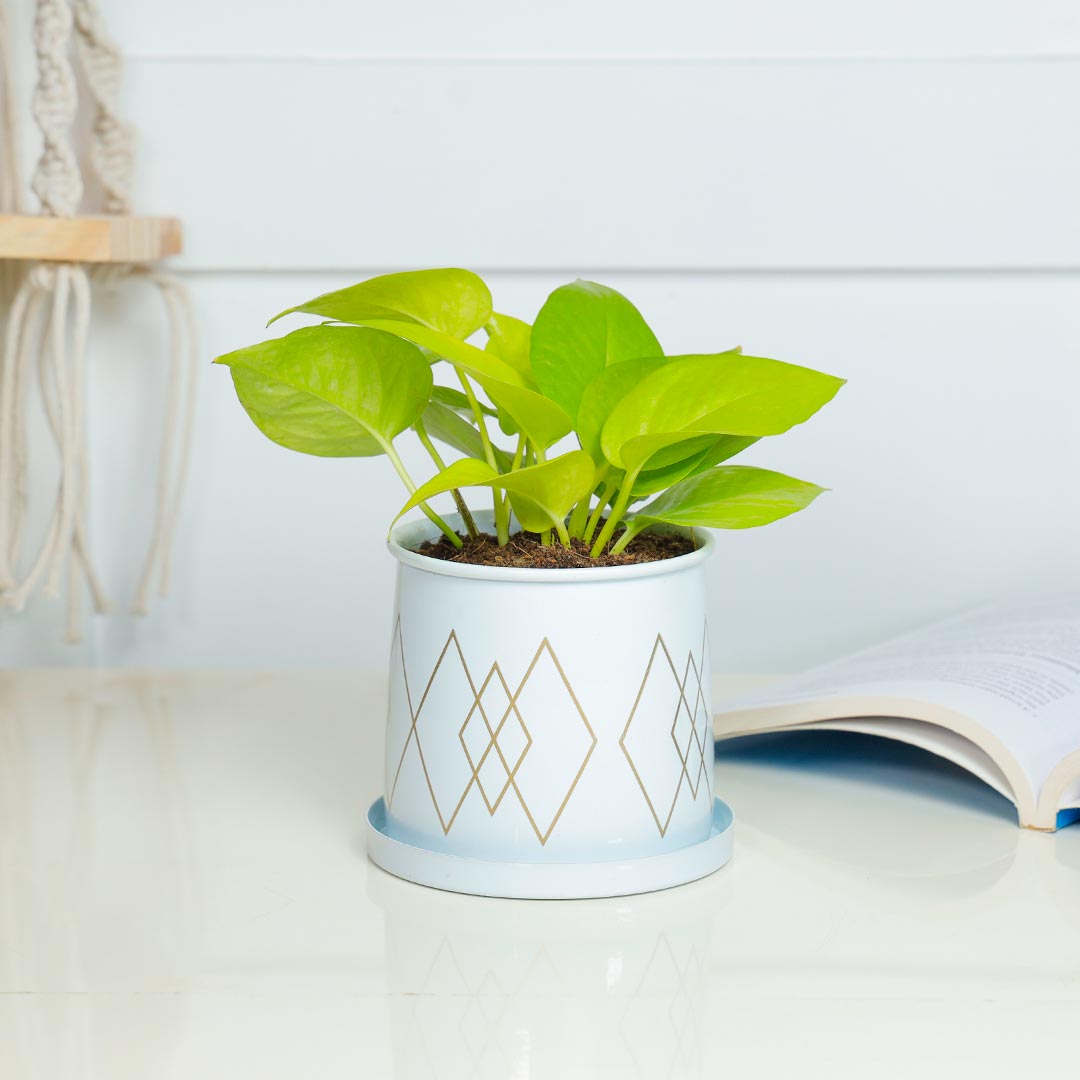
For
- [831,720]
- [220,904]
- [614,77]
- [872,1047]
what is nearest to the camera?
[872,1047]

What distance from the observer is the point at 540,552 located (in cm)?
55

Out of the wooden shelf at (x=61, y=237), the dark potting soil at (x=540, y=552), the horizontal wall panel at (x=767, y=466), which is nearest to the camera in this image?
the dark potting soil at (x=540, y=552)

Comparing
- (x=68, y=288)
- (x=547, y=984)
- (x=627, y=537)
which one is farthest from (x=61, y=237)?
(x=547, y=984)

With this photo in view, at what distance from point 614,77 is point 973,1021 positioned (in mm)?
657

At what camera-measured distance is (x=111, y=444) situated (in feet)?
3.16

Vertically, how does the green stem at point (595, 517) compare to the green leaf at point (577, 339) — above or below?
below

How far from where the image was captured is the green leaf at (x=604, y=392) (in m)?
0.52

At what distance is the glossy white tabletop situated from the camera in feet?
1.46

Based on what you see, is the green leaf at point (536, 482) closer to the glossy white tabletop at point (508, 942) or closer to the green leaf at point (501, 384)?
the green leaf at point (501, 384)

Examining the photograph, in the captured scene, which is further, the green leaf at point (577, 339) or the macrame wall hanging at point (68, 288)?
the macrame wall hanging at point (68, 288)

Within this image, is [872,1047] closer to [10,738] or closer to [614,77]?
[10,738]

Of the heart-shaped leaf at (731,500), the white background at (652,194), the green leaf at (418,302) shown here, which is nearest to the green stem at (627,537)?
the heart-shaped leaf at (731,500)

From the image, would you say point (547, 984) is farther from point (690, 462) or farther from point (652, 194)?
point (652, 194)

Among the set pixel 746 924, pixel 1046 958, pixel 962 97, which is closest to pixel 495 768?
pixel 746 924
